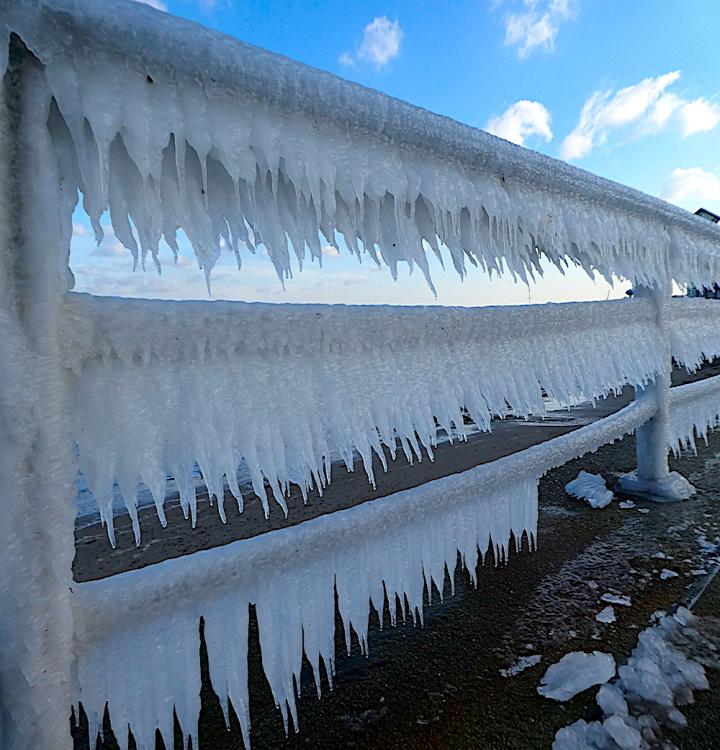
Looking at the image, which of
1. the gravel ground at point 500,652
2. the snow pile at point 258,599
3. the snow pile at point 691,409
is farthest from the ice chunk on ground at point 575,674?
the snow pile at point 691,409

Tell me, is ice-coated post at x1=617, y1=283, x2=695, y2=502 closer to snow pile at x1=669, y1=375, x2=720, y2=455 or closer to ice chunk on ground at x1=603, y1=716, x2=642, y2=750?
snow pile at x1=669, y1=375, x2=720, y2=455

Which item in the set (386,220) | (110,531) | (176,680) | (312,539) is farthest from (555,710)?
(386,220)

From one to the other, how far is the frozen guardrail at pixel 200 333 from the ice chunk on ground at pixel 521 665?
0.75ft

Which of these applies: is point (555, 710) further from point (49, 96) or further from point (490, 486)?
point (49, 96)

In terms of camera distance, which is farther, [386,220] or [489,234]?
[489,234]

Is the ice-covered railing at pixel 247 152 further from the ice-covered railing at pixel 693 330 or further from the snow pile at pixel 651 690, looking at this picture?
the ice-covered railing at pixel 693 330

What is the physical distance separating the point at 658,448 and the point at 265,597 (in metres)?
1.69

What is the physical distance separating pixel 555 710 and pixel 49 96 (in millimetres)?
1145

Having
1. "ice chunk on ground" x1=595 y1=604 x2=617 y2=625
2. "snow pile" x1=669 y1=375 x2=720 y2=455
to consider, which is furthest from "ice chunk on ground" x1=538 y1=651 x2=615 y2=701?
"snow pile" x1=669 y1=375 x2=720 y2=455

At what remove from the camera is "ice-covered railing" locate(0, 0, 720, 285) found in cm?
52

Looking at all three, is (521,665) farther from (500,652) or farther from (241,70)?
(241,70)

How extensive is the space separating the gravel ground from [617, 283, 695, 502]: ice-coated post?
7.4 inches

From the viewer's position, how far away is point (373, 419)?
0.83 metres

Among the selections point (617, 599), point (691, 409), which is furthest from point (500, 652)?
point (691, 409)
